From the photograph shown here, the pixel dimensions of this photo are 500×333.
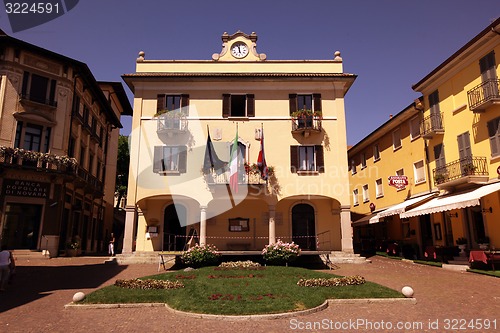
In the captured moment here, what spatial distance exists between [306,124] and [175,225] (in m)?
11.3

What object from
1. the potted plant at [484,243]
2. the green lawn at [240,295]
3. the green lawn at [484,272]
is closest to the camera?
the green lawn at [240,295]

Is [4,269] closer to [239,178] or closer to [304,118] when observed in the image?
[239,178]

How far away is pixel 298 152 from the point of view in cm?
2472

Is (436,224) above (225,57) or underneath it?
underneath

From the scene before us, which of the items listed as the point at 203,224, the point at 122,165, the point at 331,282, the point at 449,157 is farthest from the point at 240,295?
the point at 122,165

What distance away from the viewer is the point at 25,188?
24234 millimetres

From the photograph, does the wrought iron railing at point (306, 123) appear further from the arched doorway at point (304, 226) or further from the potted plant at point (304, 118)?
the arched doorway at point (304, 226)

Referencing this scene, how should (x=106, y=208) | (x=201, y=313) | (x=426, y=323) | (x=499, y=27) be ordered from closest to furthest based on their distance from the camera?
(x=426, y=323) < (x=201, y=313) < (x=499, y=27) < (x=106, y=208)

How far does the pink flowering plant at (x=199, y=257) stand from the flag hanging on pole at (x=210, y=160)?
249 inches

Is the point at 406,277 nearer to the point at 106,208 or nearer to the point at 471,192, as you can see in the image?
the point at 471,192

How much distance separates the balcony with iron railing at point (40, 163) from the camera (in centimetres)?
2312

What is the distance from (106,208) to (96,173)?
693 cm

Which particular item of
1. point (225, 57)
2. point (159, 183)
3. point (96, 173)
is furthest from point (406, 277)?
point (96, 173)

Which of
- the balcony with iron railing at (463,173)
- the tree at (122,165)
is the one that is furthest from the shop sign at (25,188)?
the balcony with iron railing at (463,173)
